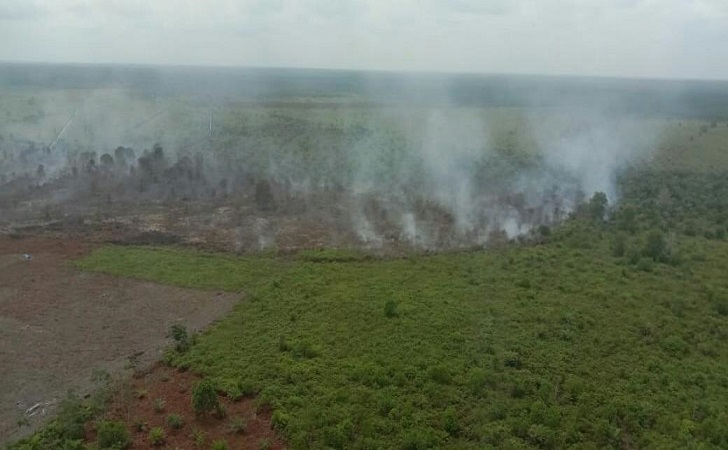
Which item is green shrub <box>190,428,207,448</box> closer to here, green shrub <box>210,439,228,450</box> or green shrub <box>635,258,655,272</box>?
green shrub <box>210,439,228,450</box>

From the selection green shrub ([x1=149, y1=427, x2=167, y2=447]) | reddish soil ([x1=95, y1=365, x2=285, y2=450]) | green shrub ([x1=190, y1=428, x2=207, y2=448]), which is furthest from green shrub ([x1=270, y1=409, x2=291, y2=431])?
green shrub ([x1=149, y1=427, x2=167, y2=447])

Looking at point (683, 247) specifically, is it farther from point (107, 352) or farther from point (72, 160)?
point (72, 160)

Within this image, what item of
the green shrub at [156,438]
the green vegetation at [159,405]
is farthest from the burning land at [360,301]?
the green shrub at [156,438]

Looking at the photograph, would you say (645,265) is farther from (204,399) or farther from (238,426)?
(204,399)

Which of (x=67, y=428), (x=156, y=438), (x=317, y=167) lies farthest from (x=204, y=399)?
(x=317, y=167)

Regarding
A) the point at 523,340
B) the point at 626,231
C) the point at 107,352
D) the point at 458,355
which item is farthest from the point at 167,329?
the point at 626,231

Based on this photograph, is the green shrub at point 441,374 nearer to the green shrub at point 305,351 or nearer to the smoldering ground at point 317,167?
the green shrub at point 305,351

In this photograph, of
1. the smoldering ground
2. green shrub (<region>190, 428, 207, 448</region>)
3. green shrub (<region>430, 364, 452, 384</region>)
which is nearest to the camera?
green shrub (<region>190, 428, 207, 448</region>)

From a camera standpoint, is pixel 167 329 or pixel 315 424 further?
pixel 167 329
